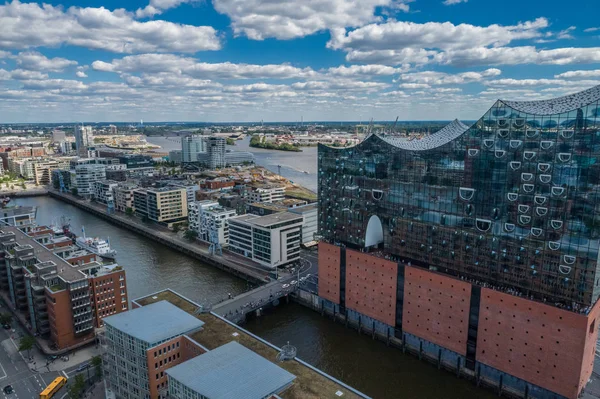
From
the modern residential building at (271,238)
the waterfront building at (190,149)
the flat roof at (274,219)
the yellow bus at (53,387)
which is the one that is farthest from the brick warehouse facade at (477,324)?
the waterfront building at (190,149)

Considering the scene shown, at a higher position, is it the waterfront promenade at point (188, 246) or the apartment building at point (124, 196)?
the apartment building at point (124, 196)

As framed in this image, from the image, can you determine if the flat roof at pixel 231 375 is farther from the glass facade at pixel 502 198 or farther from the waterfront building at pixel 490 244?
the glass facade at pixel 502 198

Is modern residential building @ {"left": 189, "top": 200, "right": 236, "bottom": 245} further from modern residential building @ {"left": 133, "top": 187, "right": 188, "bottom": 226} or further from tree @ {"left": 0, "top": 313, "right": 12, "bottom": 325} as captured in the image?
tree @ {"left": 0, "top": 313, "right": 12, "bottom": 325}

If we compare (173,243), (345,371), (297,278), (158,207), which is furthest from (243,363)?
(158,207)

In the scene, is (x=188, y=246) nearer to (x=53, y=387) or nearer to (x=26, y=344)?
(x=26, y=344)

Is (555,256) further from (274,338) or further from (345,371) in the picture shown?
(274,338)

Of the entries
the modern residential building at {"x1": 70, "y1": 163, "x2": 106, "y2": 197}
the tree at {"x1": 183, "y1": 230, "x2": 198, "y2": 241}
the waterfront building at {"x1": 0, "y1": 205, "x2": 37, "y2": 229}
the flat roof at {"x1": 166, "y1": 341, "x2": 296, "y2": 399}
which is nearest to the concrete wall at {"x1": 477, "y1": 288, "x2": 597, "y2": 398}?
the flat roof at {"x1": 166, "y1": 341, "x2": 296, "y2": 399}
